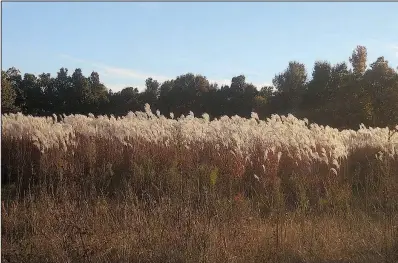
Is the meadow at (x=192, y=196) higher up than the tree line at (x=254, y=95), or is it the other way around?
the tree line at (x=254, y=95)

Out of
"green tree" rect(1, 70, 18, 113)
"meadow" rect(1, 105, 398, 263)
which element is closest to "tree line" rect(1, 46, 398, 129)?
"green tree" rect(1, 70, 18, 113)

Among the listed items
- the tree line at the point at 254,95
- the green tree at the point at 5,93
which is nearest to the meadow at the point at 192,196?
the green tree at the point at 5,93

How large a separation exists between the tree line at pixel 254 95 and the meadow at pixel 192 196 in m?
12.8

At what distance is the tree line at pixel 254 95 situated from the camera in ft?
80.4

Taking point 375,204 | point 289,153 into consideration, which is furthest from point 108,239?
point 289,153

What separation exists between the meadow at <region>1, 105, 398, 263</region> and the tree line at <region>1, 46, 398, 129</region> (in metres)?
12.8

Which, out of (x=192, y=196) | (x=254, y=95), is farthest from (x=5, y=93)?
(x=254, y=95)

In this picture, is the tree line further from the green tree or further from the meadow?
the meadow

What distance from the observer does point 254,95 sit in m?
33.3

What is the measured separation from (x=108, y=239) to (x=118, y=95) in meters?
28.5

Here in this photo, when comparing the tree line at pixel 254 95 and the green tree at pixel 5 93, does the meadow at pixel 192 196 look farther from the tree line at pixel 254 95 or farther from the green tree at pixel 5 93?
the tree line at pixel 254 95

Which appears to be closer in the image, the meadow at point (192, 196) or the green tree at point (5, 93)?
the meadow at point (192, 196)

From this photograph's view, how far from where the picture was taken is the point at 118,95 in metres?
32.3

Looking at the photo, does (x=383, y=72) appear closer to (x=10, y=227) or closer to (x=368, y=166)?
(x=368, y=166)
